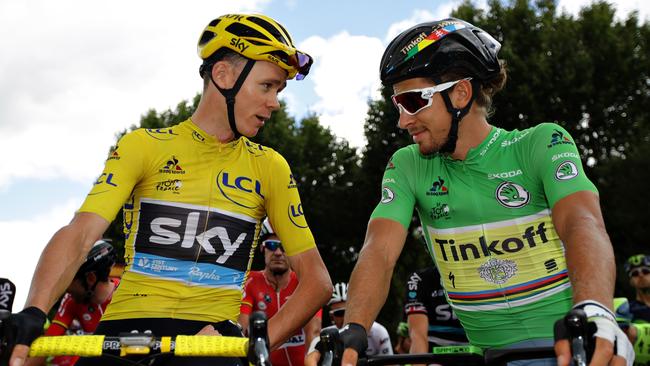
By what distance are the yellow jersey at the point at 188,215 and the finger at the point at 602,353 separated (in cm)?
250

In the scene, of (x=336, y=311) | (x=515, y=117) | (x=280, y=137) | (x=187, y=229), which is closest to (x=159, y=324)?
(x=187, y=229)

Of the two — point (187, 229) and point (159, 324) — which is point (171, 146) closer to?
point (187, 229)

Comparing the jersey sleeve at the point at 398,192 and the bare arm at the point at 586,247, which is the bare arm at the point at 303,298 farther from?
the bare arm at the point at 586,247

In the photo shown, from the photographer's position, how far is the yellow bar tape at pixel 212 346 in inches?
132

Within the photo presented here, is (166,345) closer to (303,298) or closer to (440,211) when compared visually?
(303,298)

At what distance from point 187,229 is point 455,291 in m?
1.58

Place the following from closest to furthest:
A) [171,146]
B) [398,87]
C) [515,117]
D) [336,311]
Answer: [398,87], [171,146], [336,311], [515,117]

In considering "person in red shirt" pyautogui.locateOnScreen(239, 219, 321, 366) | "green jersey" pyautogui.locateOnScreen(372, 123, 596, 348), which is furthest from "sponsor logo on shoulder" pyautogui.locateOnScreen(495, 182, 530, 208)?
"person in red shirt" pyautogui.locateOnScreen(239, 219, 321, 366)

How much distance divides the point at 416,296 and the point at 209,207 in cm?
595

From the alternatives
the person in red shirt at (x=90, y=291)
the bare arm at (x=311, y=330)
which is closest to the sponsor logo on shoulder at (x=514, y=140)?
the bare arm at (x=311, y=330)

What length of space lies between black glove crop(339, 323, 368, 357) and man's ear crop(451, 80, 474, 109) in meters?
1.69

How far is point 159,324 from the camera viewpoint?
4621 millimetres

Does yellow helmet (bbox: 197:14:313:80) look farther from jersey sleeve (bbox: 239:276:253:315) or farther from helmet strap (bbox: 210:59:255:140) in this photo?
jersey sleeve (bbox: 239:276:253:315)

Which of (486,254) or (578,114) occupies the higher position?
(578,114)
